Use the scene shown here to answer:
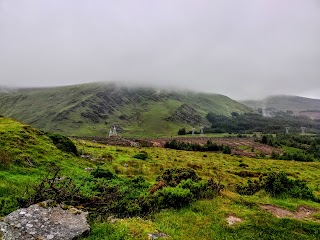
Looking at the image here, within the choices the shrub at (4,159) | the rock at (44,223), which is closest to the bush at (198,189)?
the rock at (44,223)

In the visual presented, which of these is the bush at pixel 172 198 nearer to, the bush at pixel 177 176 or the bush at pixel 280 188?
the bush at pixel 177 176

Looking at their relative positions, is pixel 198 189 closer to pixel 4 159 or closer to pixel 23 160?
pixel 23 160

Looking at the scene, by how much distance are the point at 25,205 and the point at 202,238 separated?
9.91 meters

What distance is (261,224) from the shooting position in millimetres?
16938

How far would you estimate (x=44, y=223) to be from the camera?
48.0ft

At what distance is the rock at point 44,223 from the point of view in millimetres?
13665

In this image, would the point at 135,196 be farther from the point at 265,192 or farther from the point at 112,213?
the point at 265,192

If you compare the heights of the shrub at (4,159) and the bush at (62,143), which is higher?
the shrub at (4,159)

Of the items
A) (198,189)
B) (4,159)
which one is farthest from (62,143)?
(198,189)

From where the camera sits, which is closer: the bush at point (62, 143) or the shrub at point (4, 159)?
the shrub at point (4, 159)

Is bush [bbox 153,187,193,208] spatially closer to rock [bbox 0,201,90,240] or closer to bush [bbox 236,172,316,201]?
rock [bbox 0,201,90,240]

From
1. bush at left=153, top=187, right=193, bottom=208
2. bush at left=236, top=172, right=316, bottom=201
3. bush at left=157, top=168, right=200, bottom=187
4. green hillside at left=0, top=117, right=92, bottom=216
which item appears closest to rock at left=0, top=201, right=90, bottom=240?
green hillside at left=0, top=117, right=92, bottom=216

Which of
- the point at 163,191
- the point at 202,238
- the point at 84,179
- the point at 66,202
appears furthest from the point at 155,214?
the point at 84,179

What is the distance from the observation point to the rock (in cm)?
1366
